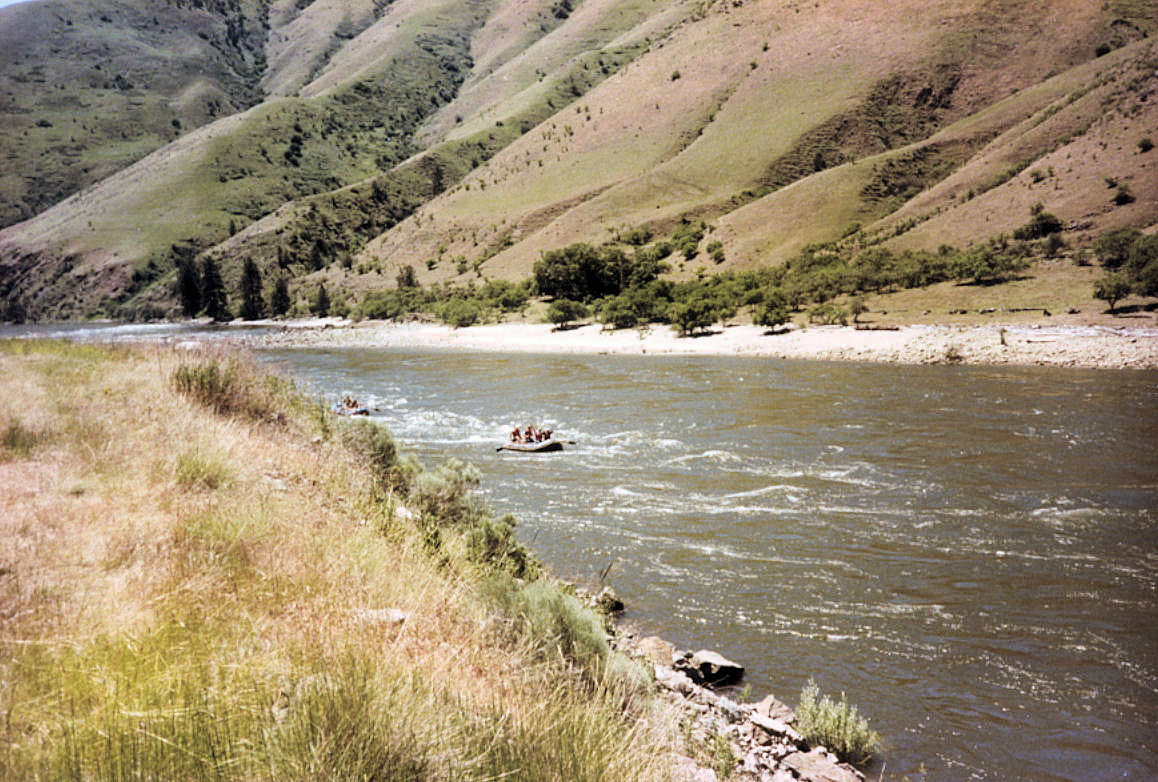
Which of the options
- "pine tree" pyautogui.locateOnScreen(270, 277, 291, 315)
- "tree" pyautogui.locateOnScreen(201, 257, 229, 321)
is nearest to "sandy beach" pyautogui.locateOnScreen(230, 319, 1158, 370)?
"pine tree" pyautogui.locateOnScreen(270, 277, 291, 315)

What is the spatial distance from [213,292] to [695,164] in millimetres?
76796

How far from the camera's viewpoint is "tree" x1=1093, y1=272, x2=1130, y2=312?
3544cm

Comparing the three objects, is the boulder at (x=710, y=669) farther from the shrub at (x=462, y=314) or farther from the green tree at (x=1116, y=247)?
the shrub at (x=462, y=314)

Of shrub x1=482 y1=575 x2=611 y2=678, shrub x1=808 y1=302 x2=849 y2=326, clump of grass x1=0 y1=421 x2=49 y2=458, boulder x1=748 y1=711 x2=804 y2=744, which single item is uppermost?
shrub x1=808 y1=302 x2=849 y2=326

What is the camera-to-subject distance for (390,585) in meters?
4.57

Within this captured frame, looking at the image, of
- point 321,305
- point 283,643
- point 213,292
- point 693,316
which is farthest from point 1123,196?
point 213,292

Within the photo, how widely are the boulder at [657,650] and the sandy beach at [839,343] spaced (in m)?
30.5

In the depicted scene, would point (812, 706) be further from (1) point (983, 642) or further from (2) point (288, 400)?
(2) point (288, 400)

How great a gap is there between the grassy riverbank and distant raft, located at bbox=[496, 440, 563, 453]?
10527 mm

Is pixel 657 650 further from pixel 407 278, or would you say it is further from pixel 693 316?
pixel 407 278

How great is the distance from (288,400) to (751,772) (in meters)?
10.6

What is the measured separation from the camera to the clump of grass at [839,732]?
562cm

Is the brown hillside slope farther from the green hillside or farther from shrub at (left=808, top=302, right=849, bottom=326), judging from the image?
shrub at (left=808, top=302, right=849, bottom=326)

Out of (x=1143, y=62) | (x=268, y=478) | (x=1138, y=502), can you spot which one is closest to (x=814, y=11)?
(x=1143, y=62)
